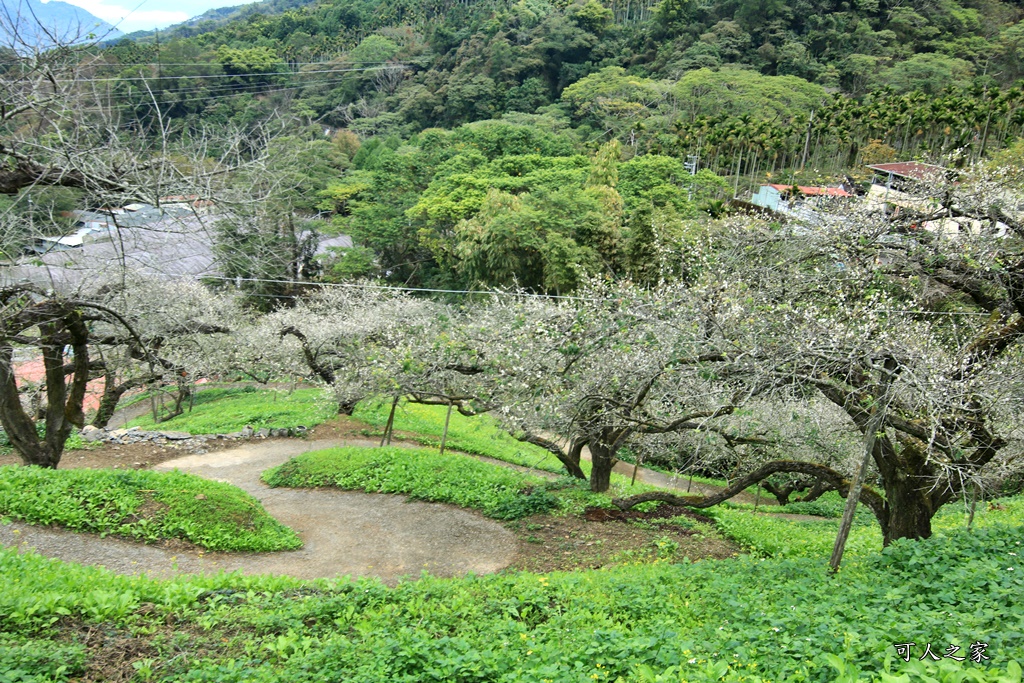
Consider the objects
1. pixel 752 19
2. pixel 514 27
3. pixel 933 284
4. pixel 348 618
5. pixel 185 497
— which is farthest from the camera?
pixel 514 27

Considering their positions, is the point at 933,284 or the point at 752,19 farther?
the point at 752,19

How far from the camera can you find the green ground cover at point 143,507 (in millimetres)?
9195

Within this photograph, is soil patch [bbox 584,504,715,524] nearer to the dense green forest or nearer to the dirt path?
the dirt path

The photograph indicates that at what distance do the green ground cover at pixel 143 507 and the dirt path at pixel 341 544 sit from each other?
8.6 inches

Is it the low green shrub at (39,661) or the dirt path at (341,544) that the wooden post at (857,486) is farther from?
the low green shrub at (39,661)

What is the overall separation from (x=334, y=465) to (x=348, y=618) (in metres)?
8.32

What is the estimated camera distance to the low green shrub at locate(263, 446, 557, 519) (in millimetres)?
12211

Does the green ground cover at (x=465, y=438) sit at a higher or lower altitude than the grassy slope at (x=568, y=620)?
lower

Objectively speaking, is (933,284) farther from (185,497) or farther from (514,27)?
(514,27)

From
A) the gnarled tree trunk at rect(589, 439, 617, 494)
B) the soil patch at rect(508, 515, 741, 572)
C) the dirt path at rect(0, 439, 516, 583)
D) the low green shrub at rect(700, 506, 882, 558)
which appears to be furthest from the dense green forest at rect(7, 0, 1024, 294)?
the low green shrub at rect(700, 506, 882, 558)

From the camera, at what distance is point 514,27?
81750 millimetres

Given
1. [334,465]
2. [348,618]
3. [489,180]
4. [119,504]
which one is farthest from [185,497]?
[489,180]

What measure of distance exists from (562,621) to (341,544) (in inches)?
228

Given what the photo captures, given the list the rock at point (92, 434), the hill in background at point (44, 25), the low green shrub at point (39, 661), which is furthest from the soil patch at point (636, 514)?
the rock at point (92, 434)
